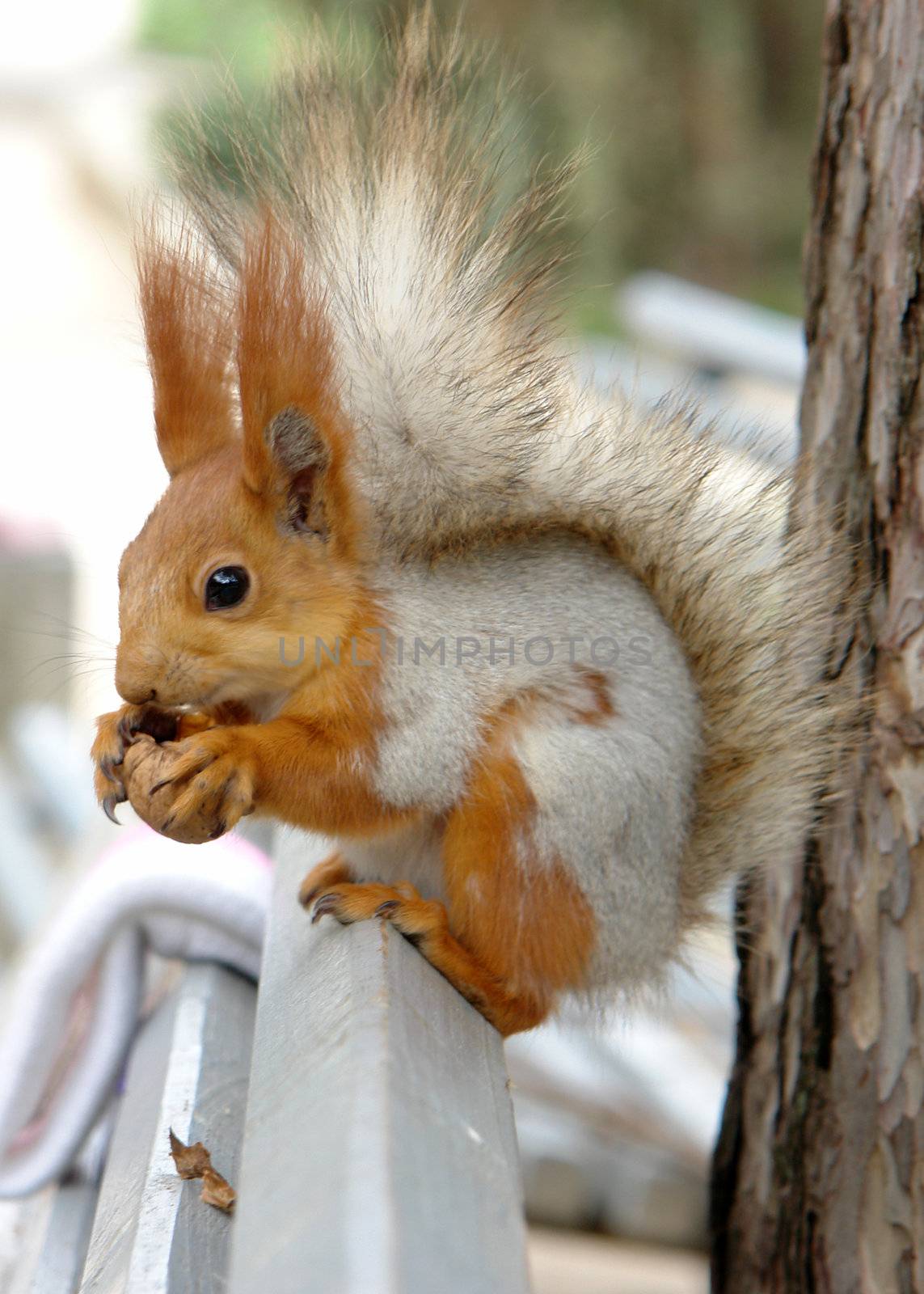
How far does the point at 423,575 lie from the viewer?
97 centimetres

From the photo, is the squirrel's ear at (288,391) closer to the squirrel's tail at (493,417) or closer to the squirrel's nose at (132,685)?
the squirrel's tail at (493,417)

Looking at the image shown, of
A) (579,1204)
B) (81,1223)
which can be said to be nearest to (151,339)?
(81,1223)

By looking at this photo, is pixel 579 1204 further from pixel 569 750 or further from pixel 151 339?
pixel 151 339

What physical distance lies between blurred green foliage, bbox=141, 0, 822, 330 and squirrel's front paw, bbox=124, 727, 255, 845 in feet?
13.9

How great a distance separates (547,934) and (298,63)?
624mm

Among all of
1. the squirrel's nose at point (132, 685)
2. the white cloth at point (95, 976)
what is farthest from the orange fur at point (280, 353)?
the white cloth at point (95, 976)

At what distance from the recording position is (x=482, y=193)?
0.95 m

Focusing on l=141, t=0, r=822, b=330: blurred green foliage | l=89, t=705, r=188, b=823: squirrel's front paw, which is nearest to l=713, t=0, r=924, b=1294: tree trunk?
l=89, t=705, r=188, b=823: squirrel's front paw

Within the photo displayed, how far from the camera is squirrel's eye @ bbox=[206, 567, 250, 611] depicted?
96 centimetres

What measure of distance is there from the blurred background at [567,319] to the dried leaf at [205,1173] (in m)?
0.35

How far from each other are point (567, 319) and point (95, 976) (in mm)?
657

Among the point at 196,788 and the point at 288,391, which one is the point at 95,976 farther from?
the point at 288,391

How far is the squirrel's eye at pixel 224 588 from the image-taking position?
0.96 meters

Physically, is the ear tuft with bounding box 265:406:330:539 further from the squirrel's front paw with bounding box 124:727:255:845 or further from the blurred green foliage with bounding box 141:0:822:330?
the blurred green foliage with bounding box 141:0:822:330
